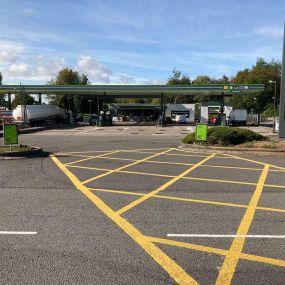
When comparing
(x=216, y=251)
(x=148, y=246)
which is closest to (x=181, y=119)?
(x=148, y=246)

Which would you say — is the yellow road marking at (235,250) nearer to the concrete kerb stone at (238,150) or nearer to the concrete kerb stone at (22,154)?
the concrete kerb stone at (238,150)

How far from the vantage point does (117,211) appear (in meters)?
7.97

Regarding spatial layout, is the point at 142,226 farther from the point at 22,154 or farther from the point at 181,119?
the point at 181,119

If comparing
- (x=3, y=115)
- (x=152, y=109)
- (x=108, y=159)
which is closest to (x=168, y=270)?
(x=108, y=159)

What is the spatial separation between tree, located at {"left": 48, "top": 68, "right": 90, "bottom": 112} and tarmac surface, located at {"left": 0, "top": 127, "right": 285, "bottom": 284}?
8620cm

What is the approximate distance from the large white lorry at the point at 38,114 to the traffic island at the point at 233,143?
3549cm

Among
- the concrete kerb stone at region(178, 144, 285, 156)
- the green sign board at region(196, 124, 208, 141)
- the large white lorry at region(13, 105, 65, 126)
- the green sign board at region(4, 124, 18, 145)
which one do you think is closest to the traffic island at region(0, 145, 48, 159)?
the green sign board at region(4, 124, 18, 145)

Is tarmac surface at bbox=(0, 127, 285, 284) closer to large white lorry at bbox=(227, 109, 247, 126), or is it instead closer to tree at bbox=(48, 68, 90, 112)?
large white lorry at bbox=(227, 109, 247, 126)

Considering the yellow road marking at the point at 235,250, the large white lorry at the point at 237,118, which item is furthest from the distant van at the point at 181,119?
the yellow road marking at the point at 235,250

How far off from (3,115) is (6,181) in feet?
151

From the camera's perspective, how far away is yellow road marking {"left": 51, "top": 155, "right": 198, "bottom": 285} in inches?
194

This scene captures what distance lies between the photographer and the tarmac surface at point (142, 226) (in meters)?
5.05

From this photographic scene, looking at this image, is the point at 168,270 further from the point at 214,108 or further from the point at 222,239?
the point at 214,108

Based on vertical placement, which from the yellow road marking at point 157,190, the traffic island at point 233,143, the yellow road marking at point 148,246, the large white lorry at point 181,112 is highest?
the large white lorry at point 181,112
